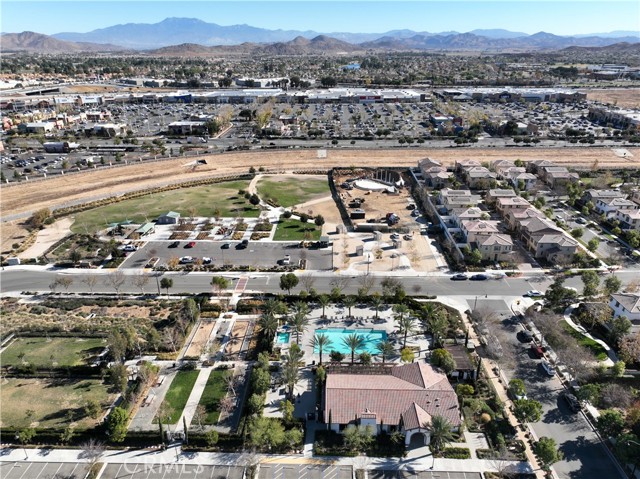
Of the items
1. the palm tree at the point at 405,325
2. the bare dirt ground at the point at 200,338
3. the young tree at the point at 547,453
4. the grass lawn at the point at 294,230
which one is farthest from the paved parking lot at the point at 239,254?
the young tree at the point at 547,453

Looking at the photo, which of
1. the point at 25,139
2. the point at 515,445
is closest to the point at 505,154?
the point at 515,445

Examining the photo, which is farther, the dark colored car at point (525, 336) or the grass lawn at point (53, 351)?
the dark colored car at point (525, 336)

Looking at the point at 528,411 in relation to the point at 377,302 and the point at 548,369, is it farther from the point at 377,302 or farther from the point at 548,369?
the point at 377,302

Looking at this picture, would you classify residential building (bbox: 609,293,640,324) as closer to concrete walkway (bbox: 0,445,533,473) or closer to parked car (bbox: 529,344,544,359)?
parked car (bbox: 529,344,544,359)

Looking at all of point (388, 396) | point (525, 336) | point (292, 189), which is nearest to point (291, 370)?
point (388, 396)

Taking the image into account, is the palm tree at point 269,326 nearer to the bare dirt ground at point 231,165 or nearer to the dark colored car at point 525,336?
the dark colored car at point 525,336

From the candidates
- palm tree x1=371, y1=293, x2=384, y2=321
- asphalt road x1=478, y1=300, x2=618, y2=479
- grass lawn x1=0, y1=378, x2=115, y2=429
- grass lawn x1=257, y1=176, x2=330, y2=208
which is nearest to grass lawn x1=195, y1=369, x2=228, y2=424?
grass lawn x1=0, y1=378, x2=115, y2=429
